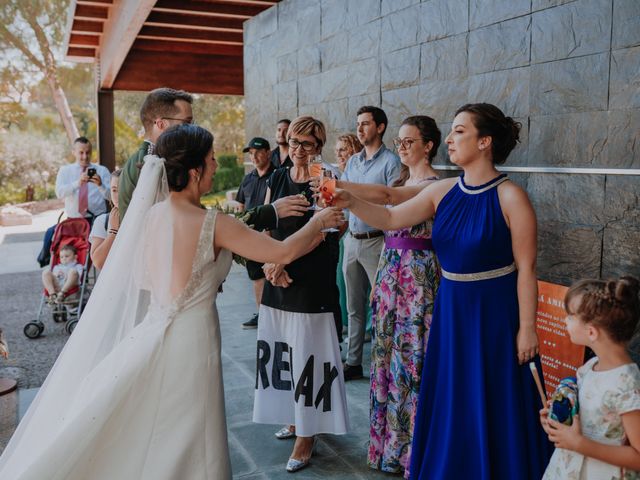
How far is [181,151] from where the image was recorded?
243 centimetres

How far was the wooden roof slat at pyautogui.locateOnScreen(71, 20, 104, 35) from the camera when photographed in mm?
10461

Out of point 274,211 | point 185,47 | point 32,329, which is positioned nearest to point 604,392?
point 274,211

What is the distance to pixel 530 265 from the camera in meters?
2.50

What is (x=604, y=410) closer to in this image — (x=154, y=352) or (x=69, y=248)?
(x=154, y=352)

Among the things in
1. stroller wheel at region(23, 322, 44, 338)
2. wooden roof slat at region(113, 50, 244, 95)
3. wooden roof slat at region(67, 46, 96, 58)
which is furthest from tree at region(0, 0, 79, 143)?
stroller wheel at region(23, 322, 44, 338)

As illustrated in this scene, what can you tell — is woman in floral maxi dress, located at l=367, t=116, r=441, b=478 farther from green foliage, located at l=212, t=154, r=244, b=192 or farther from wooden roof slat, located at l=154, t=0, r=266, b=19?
green foliage, located at l=212, t=154, r=244, b=192

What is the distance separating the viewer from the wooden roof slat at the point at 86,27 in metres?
10.5

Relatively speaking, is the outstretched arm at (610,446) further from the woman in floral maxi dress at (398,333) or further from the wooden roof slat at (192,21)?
the wooden roof slat at (192,21)

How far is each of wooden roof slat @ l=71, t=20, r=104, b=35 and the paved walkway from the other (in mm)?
4674

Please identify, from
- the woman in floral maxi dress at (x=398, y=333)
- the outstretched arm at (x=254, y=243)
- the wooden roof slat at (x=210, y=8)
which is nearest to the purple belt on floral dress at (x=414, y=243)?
the woman in floral maxi dress at (x=398, y=333)

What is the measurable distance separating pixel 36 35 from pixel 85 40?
854 inches

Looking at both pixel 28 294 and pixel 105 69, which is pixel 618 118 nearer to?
pixel 28 294

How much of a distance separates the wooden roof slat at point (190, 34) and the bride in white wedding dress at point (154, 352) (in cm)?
893

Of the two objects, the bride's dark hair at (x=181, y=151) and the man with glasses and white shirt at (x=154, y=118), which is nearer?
the bride's dark hair at (x=181, y=151)
